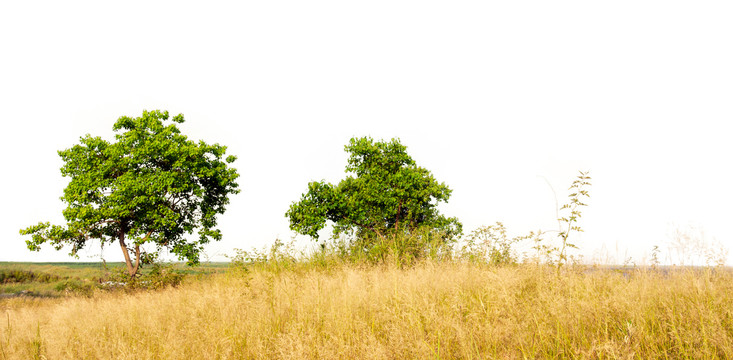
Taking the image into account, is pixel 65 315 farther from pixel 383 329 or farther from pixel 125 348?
pixel 383 329

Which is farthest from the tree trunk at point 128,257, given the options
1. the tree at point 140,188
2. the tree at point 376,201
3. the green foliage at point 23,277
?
the green foliage at point 23,277

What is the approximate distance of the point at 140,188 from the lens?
695 inches

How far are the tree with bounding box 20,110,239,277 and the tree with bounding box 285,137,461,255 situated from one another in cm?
476

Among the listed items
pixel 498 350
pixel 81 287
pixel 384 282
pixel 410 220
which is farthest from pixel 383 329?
pixel 81 287

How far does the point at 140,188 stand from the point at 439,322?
1728 cm

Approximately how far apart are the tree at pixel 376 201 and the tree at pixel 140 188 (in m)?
4.76

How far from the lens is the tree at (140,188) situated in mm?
17812

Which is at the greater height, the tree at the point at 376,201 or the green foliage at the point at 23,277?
the tree at the point at 376,201

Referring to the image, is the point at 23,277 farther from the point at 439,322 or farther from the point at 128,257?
the point at 439,322

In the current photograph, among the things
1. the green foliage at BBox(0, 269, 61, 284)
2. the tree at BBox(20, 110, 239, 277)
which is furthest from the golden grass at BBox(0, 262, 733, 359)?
the green foliage at BBox(0, 269, 61, 284)

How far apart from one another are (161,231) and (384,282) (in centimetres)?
1628

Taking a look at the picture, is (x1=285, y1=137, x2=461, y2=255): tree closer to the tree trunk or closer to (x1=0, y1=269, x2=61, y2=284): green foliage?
the tree trunk

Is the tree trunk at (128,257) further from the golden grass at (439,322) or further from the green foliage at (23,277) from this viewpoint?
the green foliage at (23,277)

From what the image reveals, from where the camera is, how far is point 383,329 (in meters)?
5.01
